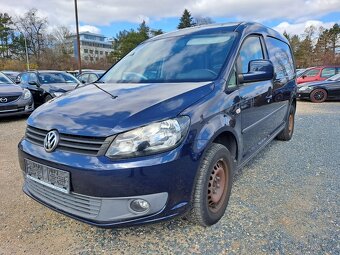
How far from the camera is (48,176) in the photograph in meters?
2.08

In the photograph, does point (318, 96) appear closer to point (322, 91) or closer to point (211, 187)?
point (322, 91)

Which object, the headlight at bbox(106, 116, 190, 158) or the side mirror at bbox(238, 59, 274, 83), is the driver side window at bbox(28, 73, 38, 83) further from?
the headlight at bbox(106, 116, 190, 158)

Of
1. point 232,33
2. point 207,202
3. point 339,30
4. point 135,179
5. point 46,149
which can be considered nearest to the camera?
point 135,179

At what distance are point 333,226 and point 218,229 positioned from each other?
0.97 metres

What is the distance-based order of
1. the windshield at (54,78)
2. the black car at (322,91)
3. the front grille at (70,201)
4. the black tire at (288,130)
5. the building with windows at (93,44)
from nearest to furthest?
1. the front grille at (70,201)
2. the black tire at (288,130)
3. the windshield at (54,78)
4. the black car at (322,91)
5. the building with windows at (93,44)

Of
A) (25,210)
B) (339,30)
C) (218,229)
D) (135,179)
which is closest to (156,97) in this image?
(135,179)

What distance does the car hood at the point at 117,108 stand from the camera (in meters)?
1.91

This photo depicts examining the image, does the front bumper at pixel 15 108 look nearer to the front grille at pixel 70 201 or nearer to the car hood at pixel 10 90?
the car hood at pixel 10 90

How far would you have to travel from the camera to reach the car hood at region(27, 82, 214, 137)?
1913 millimetres

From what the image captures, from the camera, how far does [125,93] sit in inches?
95.2

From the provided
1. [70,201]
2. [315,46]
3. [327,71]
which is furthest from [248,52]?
[315,46]

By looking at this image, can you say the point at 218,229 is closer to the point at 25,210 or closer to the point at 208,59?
the point at 208,59

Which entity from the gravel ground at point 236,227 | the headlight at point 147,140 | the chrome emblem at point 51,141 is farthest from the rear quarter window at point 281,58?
the chrome emblem at point 51,141

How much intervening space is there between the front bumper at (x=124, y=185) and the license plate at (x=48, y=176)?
44 mm
